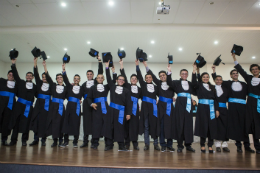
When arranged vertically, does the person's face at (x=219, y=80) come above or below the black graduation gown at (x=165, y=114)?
above

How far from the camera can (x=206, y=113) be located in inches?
145

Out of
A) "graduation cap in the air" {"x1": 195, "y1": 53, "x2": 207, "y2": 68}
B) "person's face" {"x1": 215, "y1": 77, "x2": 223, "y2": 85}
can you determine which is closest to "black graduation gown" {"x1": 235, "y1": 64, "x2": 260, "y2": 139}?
"person's face" {"x1": 215, "y1": 77, "x2": 223, "y2": 85}

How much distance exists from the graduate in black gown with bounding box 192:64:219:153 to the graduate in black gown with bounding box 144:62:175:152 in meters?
0.50

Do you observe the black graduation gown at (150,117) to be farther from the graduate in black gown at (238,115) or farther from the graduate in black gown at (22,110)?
the graduate in black gown at (22,110)

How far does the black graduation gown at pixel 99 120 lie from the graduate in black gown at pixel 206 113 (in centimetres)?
173

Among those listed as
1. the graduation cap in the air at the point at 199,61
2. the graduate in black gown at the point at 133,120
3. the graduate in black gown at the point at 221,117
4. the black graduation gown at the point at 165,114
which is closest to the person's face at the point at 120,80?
the graduate in black gown at the point at 133,120

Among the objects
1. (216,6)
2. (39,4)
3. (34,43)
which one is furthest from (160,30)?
(34,43)

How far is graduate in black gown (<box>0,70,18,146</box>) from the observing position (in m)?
4.04

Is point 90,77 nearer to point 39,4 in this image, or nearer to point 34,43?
point 39,4

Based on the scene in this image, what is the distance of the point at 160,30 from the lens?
6.58 meters

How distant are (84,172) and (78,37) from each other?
600 centimetres

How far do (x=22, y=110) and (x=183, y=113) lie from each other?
11.7ft

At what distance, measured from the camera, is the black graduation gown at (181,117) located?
357cm

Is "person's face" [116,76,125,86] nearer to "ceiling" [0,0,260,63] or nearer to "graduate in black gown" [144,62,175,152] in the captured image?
"graduate in black gown" [144,62,175,152]
